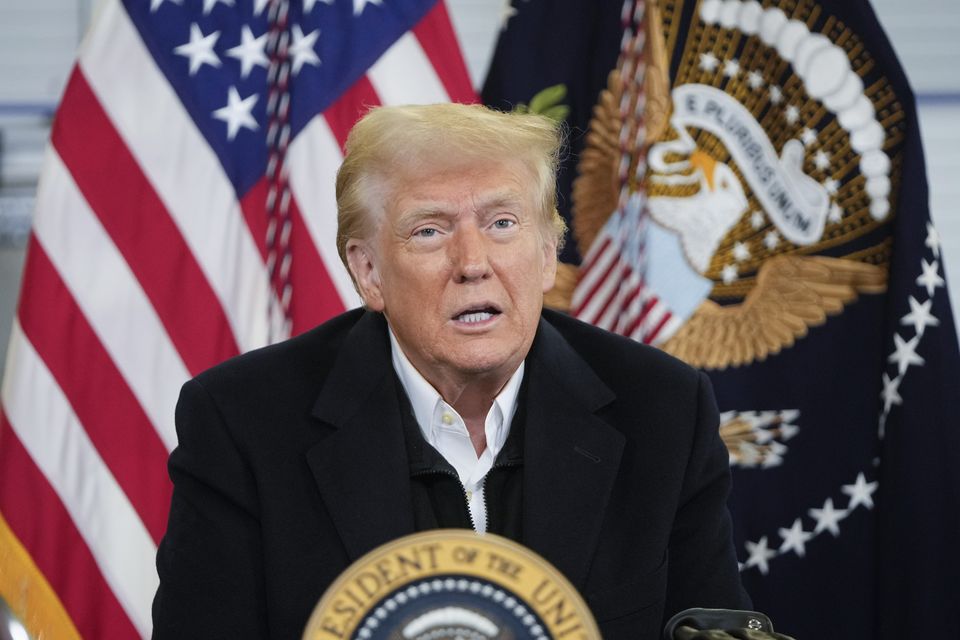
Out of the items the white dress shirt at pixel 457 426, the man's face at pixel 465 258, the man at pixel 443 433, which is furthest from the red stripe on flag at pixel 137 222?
the man's face at pixel 465 258

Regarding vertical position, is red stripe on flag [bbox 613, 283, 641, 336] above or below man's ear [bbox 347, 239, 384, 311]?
above

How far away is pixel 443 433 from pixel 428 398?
0.06m

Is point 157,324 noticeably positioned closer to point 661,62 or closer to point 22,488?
point 22,488

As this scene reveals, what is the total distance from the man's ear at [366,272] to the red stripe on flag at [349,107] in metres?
1.04

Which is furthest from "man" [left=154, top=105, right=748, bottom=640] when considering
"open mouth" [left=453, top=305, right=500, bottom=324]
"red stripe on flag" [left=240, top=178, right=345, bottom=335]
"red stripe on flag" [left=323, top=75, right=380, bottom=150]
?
"red stripe on flag" [left=323, top=75, right=380, bottom=150]

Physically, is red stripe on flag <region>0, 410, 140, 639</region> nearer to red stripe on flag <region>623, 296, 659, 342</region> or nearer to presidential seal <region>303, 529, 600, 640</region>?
red stripe on flag <region>623, 296, 659, 342</region>

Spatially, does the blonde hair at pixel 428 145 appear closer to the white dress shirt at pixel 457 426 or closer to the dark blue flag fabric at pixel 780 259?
the white dress shirt at pixel 457 426

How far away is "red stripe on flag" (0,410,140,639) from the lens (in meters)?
2.55

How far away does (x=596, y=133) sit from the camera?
274 centimetres

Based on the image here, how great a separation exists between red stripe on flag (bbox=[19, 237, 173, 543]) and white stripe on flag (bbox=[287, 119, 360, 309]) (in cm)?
51

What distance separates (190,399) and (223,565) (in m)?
0.24

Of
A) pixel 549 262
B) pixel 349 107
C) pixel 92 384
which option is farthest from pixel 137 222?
pixel 549 262

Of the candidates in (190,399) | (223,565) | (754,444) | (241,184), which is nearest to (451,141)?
(190,399)

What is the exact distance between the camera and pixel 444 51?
277 centimetres
